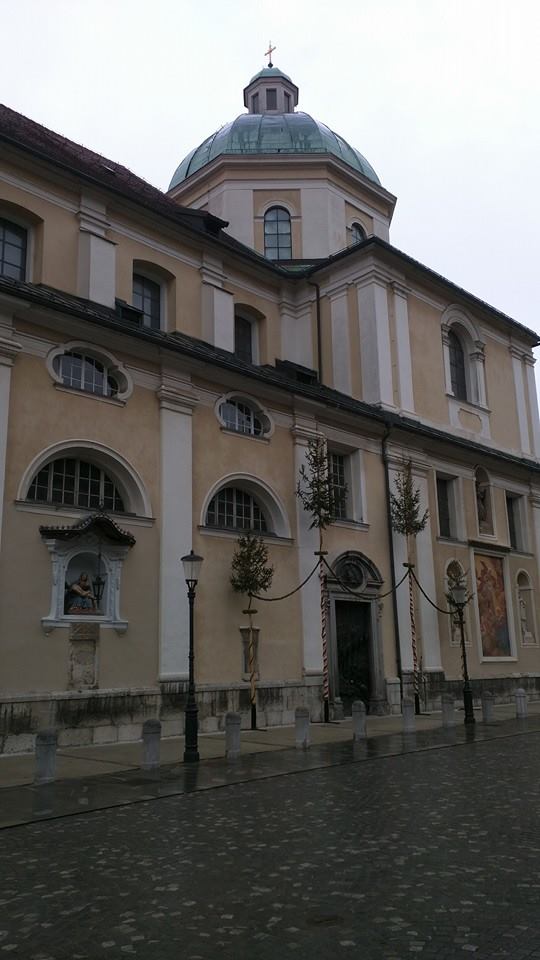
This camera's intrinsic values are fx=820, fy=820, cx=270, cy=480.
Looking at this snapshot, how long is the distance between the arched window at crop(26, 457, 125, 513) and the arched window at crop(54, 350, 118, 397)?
156 cm

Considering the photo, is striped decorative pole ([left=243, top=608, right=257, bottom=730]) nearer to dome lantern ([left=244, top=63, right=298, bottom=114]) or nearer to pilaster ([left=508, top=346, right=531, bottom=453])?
pilaster ([left=508, top=346, right=531, bottom=453])

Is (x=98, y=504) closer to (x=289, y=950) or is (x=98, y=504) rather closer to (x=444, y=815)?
(x=444, y=815)

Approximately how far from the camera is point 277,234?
1181 inches

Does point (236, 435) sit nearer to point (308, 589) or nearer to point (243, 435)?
point (243, 435)

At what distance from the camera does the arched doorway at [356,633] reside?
21.1 metres

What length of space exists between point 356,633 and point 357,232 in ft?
53.8

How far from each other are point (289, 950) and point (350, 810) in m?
4.28

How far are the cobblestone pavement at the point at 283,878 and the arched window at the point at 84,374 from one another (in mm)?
9453

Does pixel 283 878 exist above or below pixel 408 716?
below

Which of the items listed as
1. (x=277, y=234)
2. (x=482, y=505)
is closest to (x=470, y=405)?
(x=482, y=505)

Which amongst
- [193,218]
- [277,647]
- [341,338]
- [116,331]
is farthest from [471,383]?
[116,331]

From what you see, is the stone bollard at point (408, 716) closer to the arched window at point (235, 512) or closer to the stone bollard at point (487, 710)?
the stone bollard at point (487, 710)

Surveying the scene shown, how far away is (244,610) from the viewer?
18641 millimetres

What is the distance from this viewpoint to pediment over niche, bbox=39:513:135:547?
15.2 meters
